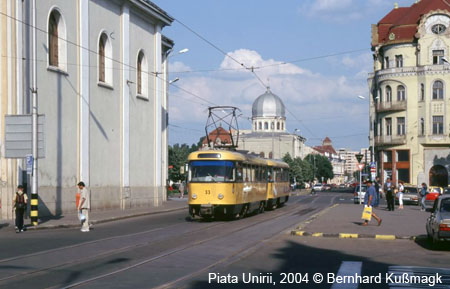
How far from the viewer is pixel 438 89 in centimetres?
7031

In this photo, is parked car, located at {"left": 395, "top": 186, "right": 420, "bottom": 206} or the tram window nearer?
the tram window

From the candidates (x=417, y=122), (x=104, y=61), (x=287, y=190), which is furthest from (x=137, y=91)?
(x=417, y=122)

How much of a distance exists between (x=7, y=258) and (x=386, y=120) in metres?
65.1

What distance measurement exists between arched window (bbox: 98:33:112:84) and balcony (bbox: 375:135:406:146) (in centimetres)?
4341

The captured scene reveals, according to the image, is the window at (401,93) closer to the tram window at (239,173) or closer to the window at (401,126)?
the window at (401,126)

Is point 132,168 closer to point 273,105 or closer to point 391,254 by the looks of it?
point 391,254

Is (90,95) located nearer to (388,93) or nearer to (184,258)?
(184,258)

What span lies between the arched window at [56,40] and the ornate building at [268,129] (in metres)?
106

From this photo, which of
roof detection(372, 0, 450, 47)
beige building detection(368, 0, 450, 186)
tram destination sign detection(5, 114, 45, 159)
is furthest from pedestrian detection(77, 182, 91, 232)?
roof detection(372, 0, 450, 47)

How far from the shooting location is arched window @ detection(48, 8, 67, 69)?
30.7 metres

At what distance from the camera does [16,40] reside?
27.0 m

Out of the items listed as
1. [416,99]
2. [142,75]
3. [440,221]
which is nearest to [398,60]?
[416,99]

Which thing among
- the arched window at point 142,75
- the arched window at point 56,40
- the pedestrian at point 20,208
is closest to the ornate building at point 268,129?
the arched window at point 142,75

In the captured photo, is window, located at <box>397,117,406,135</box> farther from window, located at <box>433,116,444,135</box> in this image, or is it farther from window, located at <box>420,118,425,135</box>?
window, located at <box>433,116,444,135</box>
